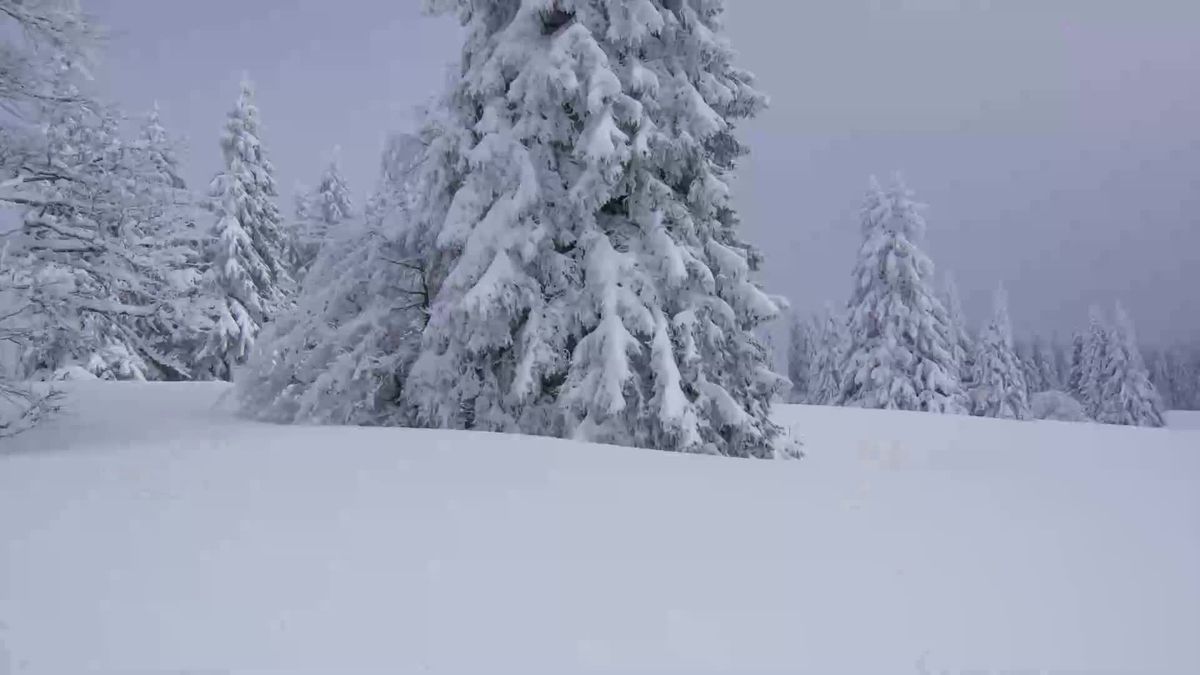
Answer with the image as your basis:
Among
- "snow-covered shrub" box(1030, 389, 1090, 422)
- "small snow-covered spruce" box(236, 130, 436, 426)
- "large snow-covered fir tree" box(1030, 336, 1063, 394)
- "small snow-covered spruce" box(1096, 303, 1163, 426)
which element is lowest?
"small snow-covered spruce" box(236, 130, 436, 426)

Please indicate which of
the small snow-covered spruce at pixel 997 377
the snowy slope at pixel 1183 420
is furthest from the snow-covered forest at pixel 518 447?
the snowy slope at pixel 1183 420

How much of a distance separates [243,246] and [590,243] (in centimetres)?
2349

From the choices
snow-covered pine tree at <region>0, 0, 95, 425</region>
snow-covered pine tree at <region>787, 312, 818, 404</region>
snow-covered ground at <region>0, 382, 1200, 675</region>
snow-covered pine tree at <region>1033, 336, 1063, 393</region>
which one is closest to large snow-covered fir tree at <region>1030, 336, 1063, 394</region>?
snow-covered pine tree at <region>1033, 336, 1063, 393</region>

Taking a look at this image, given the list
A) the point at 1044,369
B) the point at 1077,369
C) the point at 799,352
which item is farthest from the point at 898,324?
the point at 1044,369

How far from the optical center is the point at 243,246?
30.1 meters

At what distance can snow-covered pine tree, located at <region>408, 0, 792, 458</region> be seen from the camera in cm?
1059

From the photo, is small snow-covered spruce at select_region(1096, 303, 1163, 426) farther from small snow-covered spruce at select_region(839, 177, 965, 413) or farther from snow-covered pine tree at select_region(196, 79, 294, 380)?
snow-covered pine tree at select_region(196, 79, 294, 380)

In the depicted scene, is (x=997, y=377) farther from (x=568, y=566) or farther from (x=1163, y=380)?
(x=1163, y=380)

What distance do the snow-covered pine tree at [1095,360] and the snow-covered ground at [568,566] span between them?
189 feet

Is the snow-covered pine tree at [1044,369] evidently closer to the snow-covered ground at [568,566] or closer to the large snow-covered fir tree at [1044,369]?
the large snow-covered fir tree at [1044,369]

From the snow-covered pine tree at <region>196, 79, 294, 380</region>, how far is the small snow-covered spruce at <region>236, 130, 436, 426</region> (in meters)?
17.1

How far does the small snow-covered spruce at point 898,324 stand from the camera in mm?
29750

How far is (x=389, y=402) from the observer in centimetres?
1258

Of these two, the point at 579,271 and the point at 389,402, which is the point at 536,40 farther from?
the point at 389,402
